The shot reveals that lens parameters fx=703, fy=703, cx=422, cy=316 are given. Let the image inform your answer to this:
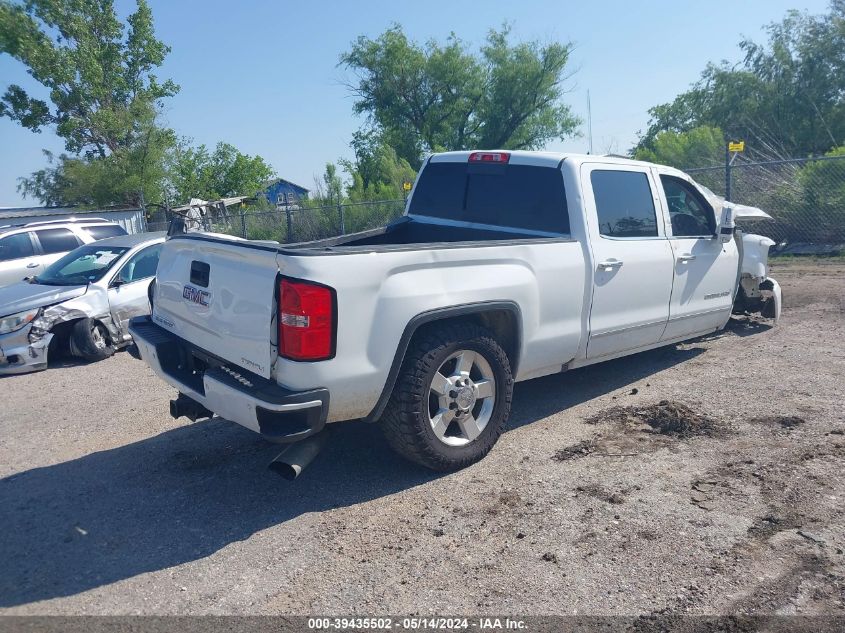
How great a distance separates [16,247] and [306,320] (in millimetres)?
10197

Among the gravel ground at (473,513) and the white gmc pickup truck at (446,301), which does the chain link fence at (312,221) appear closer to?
the white gmc pickup truck at (446,301)

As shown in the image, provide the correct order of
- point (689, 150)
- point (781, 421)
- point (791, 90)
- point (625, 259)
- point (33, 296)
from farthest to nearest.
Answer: point (791, 90) < point (689, 150) < point (33, 296) < point (625, 259) < point (781, 421)

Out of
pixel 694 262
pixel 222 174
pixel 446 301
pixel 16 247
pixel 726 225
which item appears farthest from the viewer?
pixel 222 174

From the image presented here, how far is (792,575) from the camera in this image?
3145 mm

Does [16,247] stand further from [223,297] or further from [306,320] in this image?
[306,320]

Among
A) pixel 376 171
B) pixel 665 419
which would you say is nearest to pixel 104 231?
pixel 665 419

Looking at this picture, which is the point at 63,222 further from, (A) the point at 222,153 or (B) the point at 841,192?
(A) the point at 222,153

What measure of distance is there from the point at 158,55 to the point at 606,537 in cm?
4196

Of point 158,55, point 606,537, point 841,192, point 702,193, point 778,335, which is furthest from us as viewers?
point 158,55

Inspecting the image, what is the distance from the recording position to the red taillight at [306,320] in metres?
3.55

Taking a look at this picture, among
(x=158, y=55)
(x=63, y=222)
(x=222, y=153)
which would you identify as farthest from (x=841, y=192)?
(x=222, y=153)

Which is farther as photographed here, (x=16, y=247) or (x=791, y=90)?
(x=791, y=90)

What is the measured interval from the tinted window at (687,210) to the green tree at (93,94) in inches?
1383

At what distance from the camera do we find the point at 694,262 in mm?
6098
